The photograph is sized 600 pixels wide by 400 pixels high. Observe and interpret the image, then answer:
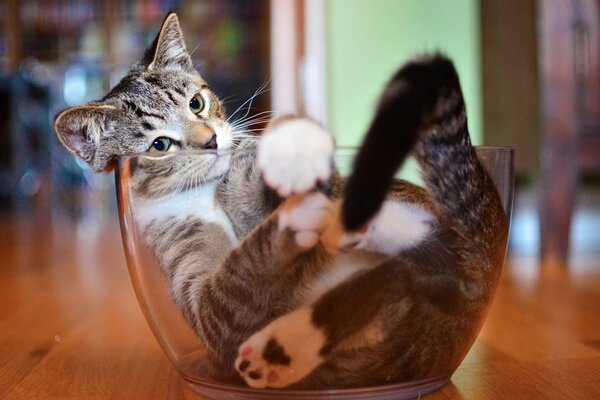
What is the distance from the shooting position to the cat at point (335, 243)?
390 millimetres

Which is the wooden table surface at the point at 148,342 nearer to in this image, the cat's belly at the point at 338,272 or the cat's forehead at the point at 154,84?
the cat's belly at the point at 338,272

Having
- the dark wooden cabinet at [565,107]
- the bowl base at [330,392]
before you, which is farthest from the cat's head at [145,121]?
the dark wooden cabinet at [565,107]

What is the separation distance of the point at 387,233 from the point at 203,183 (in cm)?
13

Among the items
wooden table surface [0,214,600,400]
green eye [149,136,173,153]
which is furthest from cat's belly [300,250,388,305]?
green eye [149,136,173,153]

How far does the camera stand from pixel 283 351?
0.42m

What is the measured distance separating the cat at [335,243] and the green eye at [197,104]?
0.70ft

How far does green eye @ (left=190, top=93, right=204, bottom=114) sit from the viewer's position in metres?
0.67

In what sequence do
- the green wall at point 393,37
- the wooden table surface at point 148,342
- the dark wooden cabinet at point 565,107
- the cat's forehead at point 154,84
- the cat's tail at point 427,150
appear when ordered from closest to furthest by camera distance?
the cat's tail at point 427,150 → the wooden table surface at point 148,342 → the cat's forehead at point 154,84 → the dark wooden cabinet at point 565,107 → the green wall at point 393,37

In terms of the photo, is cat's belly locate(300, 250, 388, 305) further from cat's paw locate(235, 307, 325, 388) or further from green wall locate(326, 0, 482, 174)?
green wall locate(326, 0, 482, 174)

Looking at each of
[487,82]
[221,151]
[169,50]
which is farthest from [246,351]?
[487,82]

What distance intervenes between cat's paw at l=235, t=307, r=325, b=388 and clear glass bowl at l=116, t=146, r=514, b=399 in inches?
0.5

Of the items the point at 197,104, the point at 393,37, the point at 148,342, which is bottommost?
the point at 148,342

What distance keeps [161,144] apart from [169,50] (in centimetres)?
16

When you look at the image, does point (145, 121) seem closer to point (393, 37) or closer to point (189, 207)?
point (189, 207)
